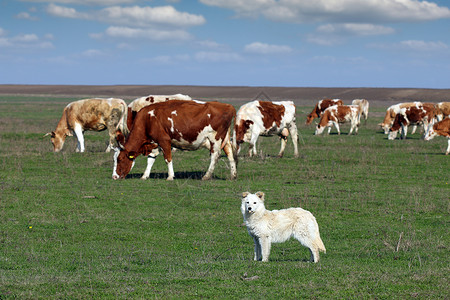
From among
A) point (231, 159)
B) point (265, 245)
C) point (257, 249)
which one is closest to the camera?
point (265, 245)

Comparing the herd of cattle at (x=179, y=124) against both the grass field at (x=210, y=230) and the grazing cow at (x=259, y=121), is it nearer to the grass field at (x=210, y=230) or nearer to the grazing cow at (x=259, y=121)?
the grazing cow at (x=259, y=121)

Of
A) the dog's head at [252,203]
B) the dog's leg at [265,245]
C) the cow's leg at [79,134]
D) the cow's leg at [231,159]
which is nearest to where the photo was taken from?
the dog's head at [252,203]

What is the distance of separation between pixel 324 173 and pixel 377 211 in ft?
21.2

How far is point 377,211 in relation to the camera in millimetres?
14375

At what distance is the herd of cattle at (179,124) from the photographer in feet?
63.5

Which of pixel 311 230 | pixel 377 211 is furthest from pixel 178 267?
pixel 377 211

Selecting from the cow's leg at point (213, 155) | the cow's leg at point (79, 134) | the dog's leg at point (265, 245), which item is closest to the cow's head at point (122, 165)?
the cow's leg at point (213, 155)

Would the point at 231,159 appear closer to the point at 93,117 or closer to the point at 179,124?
the point at 179,124

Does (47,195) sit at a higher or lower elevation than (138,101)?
lower

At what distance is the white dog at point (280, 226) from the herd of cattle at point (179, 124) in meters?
9.87

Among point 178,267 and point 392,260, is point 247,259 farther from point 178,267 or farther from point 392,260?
point 392,260

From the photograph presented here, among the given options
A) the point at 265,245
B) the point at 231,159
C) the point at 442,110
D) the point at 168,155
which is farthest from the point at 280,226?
the point at 442,110

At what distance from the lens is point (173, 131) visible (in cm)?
1931

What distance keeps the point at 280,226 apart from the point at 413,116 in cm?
3139
